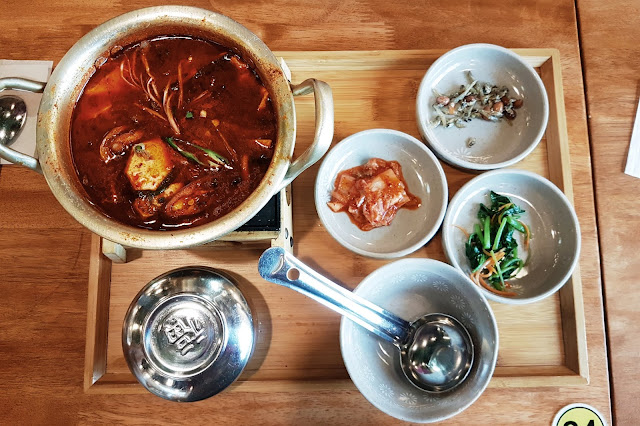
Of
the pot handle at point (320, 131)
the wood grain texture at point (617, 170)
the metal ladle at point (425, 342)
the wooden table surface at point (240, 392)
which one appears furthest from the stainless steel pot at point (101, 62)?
the wood grain texture at point (617, 170)

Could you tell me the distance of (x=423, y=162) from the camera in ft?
6.57

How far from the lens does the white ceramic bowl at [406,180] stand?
1.92m

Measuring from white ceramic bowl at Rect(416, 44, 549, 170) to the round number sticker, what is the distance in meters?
1.04

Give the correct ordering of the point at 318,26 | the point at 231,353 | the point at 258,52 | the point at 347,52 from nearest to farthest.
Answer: the point at 258,52, the point at 231,353, the point at 347,52, the point at 318,26

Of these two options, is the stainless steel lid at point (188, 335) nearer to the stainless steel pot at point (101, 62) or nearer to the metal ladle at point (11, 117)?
the stainless steel pot at point (101, 62)

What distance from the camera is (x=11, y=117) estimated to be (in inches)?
82.2

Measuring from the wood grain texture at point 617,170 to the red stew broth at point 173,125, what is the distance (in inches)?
61.2

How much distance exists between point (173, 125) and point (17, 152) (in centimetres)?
43

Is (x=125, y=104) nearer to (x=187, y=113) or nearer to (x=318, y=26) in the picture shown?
(x=187, y=113)

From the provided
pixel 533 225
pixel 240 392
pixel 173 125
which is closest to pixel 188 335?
pixel 240 392

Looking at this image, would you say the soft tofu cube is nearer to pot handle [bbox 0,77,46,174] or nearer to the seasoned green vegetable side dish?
pot handle [bbox 0,77,46,174]

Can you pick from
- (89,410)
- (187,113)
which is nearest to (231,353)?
(89,410)

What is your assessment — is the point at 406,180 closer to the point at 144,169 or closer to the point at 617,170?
the point at 617,170

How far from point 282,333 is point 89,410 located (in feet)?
2.75
